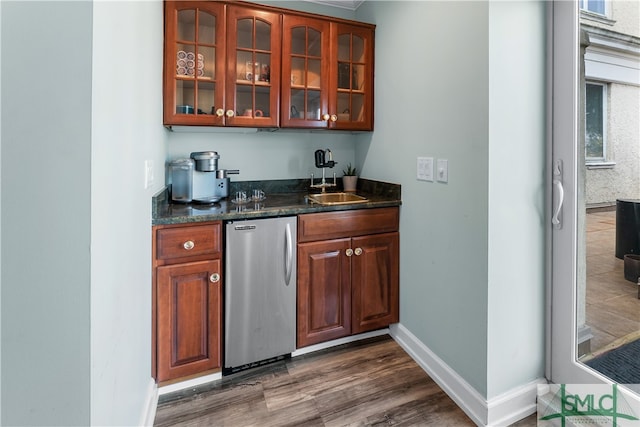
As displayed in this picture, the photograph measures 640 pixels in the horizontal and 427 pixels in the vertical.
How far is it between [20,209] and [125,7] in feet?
2.38

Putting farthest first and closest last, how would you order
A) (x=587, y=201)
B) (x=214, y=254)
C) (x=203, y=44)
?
(x=203, y=44) → (x=214, y=254) → (x=587, y=201)

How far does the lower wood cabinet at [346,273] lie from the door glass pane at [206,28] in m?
1.23

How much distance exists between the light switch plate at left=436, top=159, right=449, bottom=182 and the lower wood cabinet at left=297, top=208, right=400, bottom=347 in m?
0.46

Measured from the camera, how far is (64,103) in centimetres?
72

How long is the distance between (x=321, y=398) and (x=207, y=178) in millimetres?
1440

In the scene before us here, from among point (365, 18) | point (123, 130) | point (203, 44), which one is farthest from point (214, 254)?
point (365, 18)

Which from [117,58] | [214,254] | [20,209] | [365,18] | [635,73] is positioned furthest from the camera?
[365,18]

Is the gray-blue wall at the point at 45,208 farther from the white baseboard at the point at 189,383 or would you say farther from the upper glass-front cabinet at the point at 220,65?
the upper glass-front cabinet at the point at 220,65

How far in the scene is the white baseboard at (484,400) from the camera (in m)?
1.48

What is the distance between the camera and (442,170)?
1.73 m

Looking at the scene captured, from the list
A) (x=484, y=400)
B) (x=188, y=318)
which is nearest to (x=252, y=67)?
(x=188, y=318)

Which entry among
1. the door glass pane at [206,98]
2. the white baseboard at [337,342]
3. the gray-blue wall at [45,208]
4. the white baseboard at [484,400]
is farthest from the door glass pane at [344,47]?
the white baseboard at [484,400]

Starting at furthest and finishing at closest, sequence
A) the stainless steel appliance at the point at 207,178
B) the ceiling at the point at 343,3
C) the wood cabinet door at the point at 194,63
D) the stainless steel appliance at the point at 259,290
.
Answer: the ceiling at the point at 343,3, the stainless steel appliance at the point at 207,178, the wood cabinet door at the point at 194,63, the stainless steel appliance at the point at 259,290

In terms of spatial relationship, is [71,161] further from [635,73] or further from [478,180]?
[635,73]
